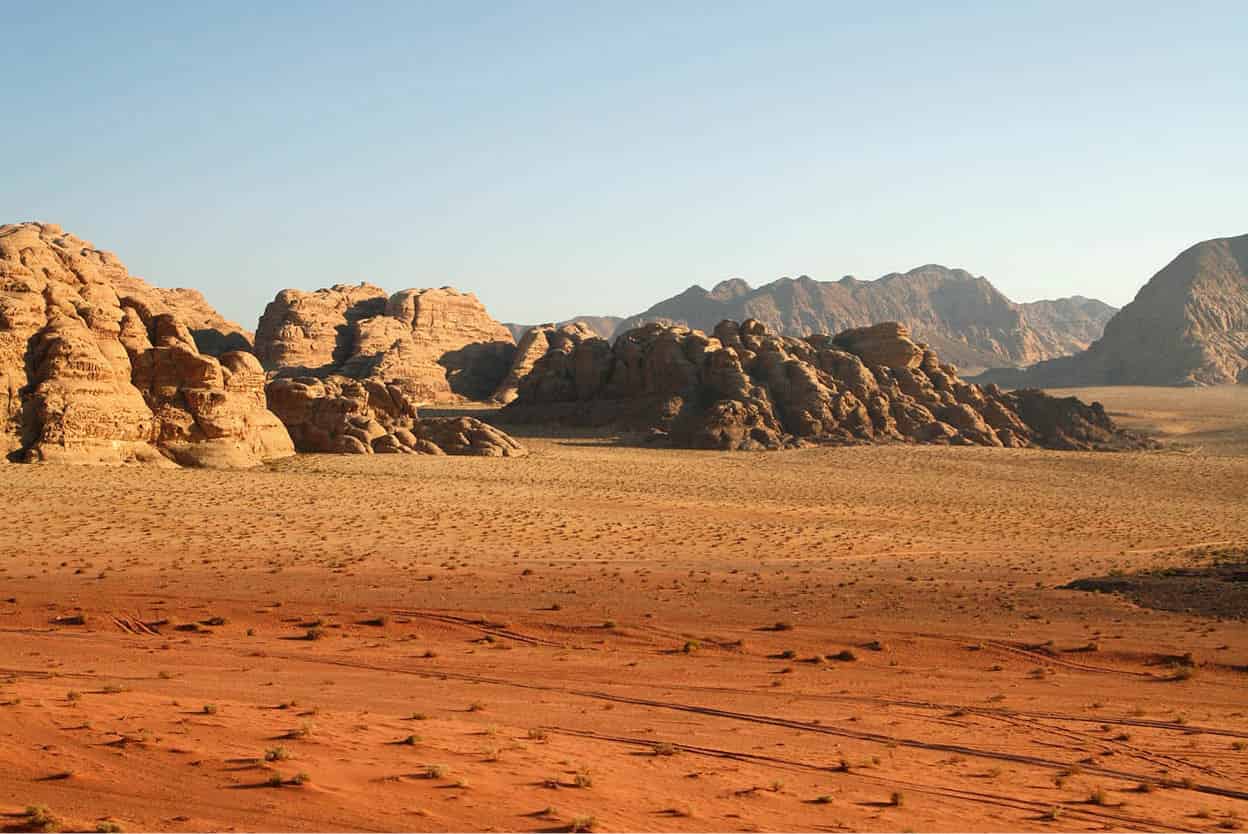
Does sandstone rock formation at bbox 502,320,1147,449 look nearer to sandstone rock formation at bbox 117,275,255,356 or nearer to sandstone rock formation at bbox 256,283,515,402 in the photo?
sandstone rock formation at bbox 256,283,515,402

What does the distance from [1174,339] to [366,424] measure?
452ft

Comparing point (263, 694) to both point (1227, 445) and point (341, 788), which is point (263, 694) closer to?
point (341, 788)

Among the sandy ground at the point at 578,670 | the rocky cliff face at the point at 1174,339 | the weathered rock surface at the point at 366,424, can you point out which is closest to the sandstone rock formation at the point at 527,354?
the weathered rock surface at the point at 366,424

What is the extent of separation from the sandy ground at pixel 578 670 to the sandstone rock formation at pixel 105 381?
2.24 meters

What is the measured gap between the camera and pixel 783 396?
192 ft

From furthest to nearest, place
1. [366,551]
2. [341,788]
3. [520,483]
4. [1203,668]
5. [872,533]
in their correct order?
[520,483]
[872,533]
[366,551]
[1203,668]
[341,788]

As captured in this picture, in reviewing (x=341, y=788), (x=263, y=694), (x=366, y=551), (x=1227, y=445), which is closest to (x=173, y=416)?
(x=366, y=551)

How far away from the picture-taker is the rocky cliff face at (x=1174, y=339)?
146 meters

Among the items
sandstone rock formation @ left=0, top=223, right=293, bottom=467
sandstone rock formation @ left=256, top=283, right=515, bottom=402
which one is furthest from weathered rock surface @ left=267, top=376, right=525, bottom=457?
sandstone rock formation @ left=256, top=283, right=515, bottom=402

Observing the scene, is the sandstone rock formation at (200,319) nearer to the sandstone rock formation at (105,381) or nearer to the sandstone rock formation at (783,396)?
the sandstone rock formation at (783,396)

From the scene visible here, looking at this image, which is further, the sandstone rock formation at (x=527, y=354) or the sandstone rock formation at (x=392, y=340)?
the sandstone rock formation at (x=527, y=354)

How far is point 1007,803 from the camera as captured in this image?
924 centimetres

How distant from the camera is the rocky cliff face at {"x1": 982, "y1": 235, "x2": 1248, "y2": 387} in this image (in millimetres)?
145625

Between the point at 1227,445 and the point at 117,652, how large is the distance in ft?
236
